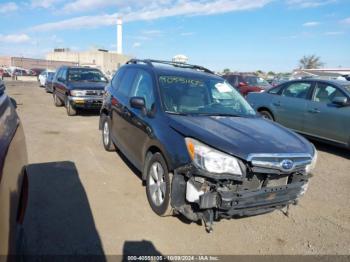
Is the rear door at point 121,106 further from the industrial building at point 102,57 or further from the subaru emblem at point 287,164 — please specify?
the industrial building at point 102,57

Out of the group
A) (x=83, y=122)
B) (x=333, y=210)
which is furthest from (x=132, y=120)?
(x=83, y=122)

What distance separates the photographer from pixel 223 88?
5.18 metres

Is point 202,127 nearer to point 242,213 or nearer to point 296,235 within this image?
point 242,213

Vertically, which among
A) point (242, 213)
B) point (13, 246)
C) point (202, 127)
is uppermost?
point (202, 127)

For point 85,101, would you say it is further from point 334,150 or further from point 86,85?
point 334,150

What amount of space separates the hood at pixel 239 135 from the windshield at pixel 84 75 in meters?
9.30

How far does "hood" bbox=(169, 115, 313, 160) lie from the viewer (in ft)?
11.0

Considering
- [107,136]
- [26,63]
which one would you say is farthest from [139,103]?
[26,63]

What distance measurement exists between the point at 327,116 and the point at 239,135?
15.1ft

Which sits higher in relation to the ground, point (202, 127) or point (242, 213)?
point (202, 127)

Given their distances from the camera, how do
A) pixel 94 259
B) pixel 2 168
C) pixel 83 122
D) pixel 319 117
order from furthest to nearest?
pixel 83 122 → pixel 319 117 → pixel 94 259 → pixel 2 168

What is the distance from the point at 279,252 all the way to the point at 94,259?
6.29 ft

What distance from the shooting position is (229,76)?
18688 mm

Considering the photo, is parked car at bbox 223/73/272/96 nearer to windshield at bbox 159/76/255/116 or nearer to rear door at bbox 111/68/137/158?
rear door at bbox 111/68/137/158
